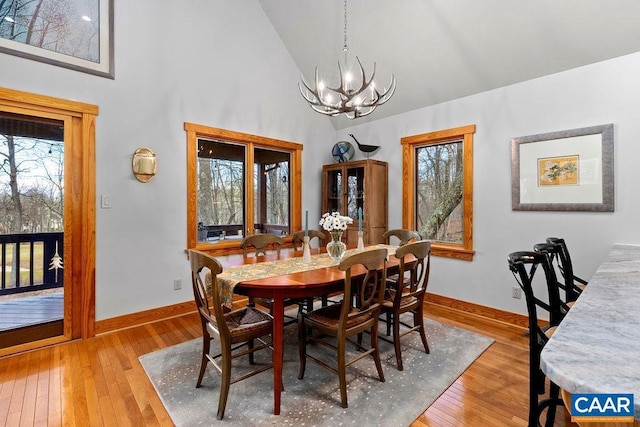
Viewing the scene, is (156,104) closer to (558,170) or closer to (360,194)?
(360,194)

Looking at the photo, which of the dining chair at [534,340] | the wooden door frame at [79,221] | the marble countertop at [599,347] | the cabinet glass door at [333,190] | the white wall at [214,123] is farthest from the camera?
the cabinet glass door at [333,190]

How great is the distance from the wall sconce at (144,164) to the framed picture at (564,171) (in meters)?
3.73

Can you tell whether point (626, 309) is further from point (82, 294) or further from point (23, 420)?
point (82, 294)

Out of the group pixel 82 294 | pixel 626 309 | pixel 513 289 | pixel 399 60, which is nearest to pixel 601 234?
pixel 513 289

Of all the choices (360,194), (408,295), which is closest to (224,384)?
(408,295)

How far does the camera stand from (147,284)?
3236 millimetres

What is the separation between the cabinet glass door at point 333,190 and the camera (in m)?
4.60

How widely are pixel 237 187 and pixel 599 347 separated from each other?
378 centimetres

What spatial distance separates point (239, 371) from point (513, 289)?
2792mm

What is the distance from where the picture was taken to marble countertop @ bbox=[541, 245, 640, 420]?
631 millimetres

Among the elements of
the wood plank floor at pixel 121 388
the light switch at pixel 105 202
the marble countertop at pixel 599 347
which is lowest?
the wood plank floor at pixel 121 388

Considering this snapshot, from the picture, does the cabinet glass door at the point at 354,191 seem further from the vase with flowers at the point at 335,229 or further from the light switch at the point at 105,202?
the light switch at the point at 105,202

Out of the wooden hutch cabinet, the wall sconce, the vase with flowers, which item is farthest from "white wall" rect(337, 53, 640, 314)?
the wall sconce

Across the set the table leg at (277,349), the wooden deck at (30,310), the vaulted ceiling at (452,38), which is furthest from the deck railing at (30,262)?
the vaulted ceiling at (452,38)
